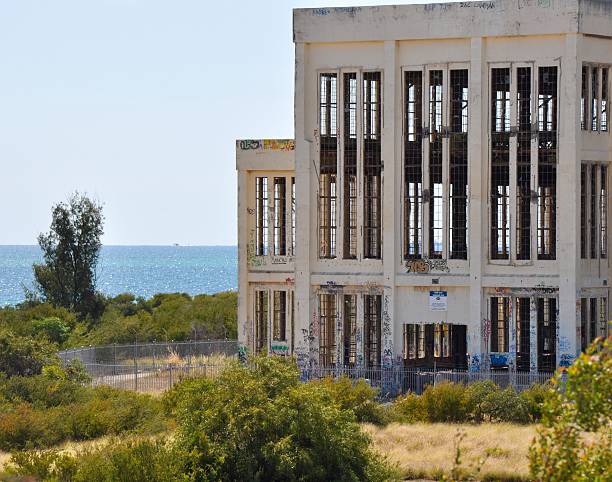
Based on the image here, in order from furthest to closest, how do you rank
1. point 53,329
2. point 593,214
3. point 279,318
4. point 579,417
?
1. point 53,329
2. point 279,318
3. point 593,214
4. point 579,417

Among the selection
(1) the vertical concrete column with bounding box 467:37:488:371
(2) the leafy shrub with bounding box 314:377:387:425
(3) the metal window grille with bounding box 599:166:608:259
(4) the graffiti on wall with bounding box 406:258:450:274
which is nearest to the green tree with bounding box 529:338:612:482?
(2) the leafy shrub with bounding box 314:377:387:425

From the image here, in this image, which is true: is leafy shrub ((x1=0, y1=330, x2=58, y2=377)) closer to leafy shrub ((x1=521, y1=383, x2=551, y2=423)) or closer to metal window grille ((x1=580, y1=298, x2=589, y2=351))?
leafy shrub ((x1=521, y1=383, x2=551, y2=423))

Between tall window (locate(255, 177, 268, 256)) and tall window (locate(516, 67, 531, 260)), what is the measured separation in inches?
361

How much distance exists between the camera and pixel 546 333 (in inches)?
1502

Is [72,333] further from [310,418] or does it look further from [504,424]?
[310,418]

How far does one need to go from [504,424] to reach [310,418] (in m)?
9.15

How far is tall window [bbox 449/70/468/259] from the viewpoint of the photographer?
123 ft

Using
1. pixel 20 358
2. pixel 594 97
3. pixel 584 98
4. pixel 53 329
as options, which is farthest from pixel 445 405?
pixel 53 329

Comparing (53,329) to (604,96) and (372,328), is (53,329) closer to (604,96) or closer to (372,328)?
(372,328)

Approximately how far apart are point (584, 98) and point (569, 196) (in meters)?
3.43

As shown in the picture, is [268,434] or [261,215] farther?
[261,215]

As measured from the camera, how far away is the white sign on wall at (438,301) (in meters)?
37.3

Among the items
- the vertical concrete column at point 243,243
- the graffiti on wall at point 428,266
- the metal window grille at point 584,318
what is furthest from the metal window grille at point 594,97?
the vertical concrete column at point 243,243

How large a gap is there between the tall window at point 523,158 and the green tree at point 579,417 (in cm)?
2357
